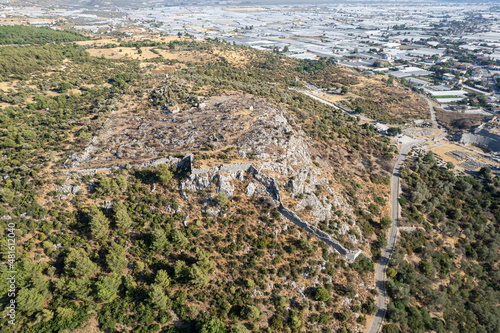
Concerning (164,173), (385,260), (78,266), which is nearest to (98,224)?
(78,266)

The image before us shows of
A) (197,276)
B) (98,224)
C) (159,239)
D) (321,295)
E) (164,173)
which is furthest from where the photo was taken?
(164,173)

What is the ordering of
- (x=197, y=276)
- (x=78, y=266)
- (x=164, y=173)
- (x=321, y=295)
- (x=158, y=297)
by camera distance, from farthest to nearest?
(x=164, y=173) < (x=321, y=295) < (x=197, y=276) < (x=78, y=266) < (x=158, y=297)

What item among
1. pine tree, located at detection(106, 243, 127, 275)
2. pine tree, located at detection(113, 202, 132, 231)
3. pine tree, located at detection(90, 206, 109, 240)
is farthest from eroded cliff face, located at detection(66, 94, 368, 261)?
pine tree, located at detection(106, 243, 127, 275)

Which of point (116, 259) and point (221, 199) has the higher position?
point (221, 199)

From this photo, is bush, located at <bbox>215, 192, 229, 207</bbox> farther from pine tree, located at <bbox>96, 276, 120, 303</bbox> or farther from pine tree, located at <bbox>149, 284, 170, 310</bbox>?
pine tree, located at <bbox>96, 276, 120, 303</bbox>

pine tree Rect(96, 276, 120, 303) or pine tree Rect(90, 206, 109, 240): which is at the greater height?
pine tree Rect(90, 206, 109, 240)

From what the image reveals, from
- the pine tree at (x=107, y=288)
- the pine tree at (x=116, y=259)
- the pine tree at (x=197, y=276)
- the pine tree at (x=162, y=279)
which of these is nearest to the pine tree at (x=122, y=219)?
the pine tree at (x=116, y=259)

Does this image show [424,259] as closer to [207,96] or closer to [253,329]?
[253,329]

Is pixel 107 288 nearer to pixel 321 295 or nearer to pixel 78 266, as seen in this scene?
pixel 78 266

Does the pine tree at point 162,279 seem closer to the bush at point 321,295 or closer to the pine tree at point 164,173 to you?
the pine tree at point 164,173
